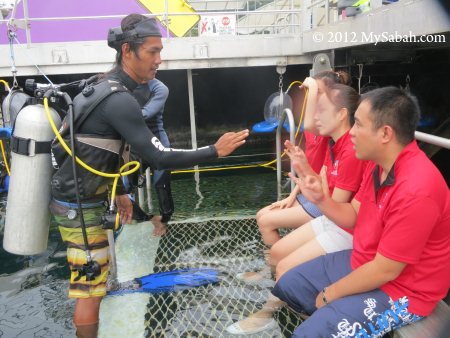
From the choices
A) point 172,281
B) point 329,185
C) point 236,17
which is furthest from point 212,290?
point 236,17

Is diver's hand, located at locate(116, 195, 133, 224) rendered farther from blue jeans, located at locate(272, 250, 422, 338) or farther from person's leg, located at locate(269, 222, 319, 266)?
blue jeans, located at locate(272, 250, 422, 338)

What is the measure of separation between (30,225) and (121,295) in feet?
2.96

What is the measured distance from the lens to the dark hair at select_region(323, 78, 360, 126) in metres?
2.40

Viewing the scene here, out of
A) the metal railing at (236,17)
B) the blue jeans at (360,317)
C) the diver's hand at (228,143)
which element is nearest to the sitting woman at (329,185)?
the diver's hand at (228,143)

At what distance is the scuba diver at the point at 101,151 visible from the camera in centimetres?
209

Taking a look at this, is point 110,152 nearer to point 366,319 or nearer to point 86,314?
point 86,314

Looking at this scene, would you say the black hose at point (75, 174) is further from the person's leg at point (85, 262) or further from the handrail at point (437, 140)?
the handrail at point (437, 140)

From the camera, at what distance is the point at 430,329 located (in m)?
1.69

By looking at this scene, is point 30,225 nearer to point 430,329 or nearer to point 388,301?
point 388,301

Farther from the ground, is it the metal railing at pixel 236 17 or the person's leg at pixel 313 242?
the metal railing at pixel 236 17

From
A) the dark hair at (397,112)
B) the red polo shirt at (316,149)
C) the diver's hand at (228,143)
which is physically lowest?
the red polo shirt at (316,149)

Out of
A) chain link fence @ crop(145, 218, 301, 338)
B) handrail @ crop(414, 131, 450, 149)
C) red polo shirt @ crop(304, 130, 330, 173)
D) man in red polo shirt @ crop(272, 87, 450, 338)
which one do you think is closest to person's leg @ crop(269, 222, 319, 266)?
chain link fence @ crop(145, 218, 301, 338)

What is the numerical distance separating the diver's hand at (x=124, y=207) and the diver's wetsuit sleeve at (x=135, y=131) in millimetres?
748

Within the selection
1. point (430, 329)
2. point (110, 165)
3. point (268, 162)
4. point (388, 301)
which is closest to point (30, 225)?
point (110, 165)
